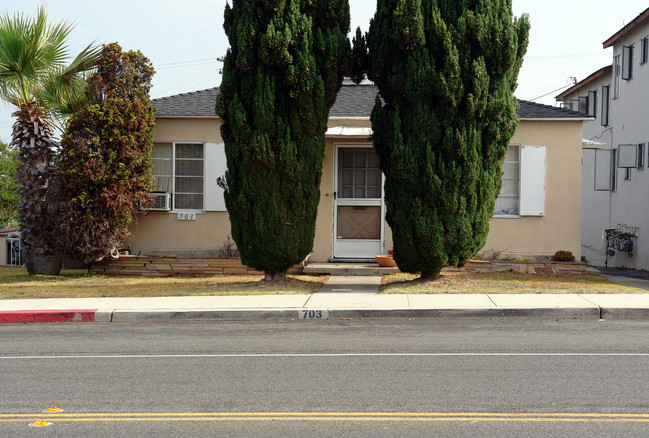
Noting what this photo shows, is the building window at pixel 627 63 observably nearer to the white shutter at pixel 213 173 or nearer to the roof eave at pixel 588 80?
the roof eave at pixel 588 80

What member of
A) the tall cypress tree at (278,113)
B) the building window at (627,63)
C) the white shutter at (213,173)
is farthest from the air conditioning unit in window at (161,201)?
the building window at (627,63)

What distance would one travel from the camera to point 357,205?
1602cm

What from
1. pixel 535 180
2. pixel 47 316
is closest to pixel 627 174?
pixel 535 180

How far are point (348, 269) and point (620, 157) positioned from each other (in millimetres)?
11162

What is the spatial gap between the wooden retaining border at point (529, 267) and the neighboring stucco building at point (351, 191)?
0.55m

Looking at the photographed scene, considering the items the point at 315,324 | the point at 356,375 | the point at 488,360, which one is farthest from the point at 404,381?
the point at 315,324

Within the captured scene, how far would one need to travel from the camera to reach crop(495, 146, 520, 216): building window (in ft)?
52.2

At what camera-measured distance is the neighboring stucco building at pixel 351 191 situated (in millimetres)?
15711

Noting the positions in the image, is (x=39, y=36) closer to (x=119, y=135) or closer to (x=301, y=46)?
(x=119, y=135)

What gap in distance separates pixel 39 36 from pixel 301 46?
19.7 feet

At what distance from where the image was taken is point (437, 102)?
1266cm

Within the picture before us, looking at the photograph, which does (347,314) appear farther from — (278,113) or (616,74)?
(616,74)

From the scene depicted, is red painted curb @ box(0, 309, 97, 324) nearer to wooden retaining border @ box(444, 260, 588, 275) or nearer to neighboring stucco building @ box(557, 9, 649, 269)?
wooden retaining border @ box(444, 260, 588, 275)

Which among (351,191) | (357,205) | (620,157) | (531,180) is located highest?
(620,157)
